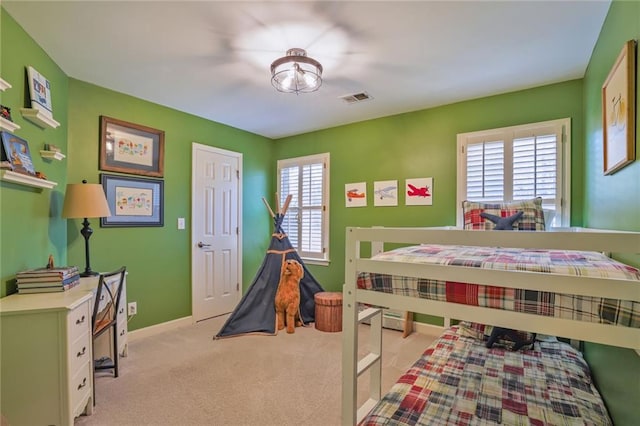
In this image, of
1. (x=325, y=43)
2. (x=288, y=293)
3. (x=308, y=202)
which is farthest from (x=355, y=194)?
(x=325, y=43)

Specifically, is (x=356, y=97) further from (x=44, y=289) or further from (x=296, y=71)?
(x=44, y=289)

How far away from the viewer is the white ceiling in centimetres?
184

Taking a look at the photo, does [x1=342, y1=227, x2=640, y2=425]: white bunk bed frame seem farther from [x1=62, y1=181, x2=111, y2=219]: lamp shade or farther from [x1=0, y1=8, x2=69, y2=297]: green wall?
[x1=62, y1=181, x2=111, y2=219]: lamp shade

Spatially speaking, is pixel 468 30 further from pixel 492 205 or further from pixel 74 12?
pixel 74 12

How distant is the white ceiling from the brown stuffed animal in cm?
180

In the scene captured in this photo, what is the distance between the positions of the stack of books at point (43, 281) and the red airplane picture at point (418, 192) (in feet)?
10.3

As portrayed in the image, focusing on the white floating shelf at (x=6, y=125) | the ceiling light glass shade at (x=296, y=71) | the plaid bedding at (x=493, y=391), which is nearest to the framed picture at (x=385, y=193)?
the ceiling light glass shade at (x=296, y=71)

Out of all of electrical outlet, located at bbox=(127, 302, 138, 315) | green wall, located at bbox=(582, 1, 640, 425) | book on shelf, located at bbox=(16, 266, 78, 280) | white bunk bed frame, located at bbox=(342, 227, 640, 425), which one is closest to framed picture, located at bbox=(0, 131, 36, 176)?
book on shelf, located at bbox=(16, 266, 78, 280)

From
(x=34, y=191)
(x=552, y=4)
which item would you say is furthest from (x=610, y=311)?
(x=34, y=191)

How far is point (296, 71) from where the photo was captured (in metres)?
2.30

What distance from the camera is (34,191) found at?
2199 millimetres

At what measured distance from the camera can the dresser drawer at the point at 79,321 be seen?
1.71 m

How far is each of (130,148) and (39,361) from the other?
211cm

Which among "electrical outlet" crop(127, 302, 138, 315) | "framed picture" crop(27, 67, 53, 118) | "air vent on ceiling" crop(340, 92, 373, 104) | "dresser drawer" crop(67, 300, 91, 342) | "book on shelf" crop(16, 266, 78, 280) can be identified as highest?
"air vent on ceiling" crop(340, 92, 373, 104)
